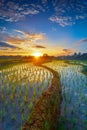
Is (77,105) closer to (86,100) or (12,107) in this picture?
(86,100)

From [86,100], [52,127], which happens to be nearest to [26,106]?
[52,127]

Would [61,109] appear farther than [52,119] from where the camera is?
Yes

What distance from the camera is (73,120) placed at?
6598 millimetres

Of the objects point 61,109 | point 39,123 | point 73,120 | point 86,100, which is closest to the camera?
point 39,123

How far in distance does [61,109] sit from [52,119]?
161 centimetres

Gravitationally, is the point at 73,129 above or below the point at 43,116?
below

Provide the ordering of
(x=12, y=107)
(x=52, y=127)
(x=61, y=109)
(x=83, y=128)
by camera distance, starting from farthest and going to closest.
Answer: (x=61, y=109)
(x=12, y=107)
(x=83, y=128)
(x=52, y=127)

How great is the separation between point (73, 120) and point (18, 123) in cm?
200

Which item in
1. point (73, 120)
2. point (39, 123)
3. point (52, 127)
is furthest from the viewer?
point (73, 120)

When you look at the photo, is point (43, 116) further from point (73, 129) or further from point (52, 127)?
point (73, 129)

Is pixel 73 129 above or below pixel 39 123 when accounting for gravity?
below

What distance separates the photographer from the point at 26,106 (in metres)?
7.25

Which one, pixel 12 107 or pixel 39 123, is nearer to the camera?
pixel 39 123

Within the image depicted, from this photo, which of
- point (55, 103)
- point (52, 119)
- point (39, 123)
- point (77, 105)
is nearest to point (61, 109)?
point (55, 103)
